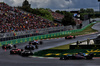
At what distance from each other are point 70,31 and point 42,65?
53.7 meters

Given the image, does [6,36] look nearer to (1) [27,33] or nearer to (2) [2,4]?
(1) [27,33]

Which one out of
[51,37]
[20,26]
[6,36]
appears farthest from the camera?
[51,37]

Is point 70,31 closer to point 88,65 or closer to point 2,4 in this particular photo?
point 2,4

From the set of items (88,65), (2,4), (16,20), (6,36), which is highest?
(2,4)

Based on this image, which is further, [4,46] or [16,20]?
[16,20]

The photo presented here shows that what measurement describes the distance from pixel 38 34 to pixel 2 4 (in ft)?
54.9

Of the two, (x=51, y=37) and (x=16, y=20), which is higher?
(x=16, y=20)

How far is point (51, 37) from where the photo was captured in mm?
69500

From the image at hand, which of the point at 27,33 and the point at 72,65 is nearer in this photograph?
the point at 72,65

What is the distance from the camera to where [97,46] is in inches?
1620

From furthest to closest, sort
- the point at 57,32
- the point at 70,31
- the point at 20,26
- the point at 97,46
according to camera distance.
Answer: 1. the point at 70,31
2. the point at 57,32
3. the point at 20,26
4. the point at 97,46

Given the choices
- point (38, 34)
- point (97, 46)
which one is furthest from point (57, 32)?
point (97, 46)

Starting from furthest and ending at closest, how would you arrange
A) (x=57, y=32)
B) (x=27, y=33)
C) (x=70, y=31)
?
(x=70, y=31), (x=57, y=32), (x=27, y=33)

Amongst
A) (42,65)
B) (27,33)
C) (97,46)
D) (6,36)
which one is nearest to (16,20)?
(27,33)
